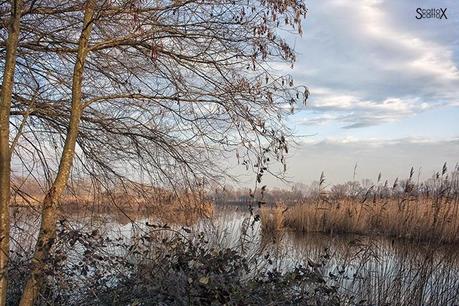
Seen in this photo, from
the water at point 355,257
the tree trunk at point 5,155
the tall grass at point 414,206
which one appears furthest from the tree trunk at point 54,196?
the tall grass at point 414,206

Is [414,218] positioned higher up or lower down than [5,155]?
lower down

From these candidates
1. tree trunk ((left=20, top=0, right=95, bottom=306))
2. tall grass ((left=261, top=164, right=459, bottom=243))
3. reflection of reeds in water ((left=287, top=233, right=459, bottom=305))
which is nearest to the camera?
tree trunk ((left=20, top=0, right=95, bottom=306))

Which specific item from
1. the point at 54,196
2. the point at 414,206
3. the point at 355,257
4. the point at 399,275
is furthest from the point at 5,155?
the point at 414,206

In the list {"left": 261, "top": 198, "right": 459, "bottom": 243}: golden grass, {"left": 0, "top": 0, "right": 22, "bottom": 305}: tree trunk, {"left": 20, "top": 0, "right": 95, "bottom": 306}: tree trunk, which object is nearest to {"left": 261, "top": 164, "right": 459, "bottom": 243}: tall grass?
{"left": 261, "top": 198, "right": 459, "bottom": 243}: golden grass

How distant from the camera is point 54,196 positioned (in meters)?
4.40

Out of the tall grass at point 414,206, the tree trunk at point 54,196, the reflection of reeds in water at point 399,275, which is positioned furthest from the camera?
the tall grass at point 414,206

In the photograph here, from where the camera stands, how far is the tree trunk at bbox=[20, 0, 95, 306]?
4.07m

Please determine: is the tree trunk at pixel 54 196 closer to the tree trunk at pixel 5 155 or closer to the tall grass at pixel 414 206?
the tree trunk at pixel 5 155

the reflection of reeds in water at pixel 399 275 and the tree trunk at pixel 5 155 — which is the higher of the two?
the tree trunk at pixel 5 155

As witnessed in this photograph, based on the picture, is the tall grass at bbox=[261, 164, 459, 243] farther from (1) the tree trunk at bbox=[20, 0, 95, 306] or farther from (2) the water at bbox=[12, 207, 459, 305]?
(1) the tree trunk at bbox=[20, 0, 95, 306]

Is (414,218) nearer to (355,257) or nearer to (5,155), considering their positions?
(355,257)

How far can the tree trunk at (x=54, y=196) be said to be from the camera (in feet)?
13.4

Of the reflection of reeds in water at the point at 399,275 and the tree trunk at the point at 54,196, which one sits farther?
the reflection of reeds in water at the point at 399,275

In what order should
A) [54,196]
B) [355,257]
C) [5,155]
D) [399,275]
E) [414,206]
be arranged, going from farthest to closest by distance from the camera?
[414,206]
[355,257]
[399,275]
[54,196]
[5,155]
